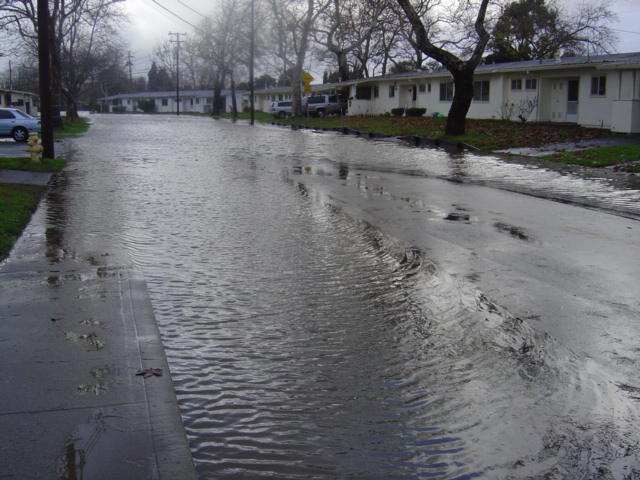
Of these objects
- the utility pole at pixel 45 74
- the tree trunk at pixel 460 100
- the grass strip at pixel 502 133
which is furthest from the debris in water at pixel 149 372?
the tree trunk at pixel 460 100

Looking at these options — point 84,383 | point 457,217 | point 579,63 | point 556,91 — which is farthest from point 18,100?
point 84,383

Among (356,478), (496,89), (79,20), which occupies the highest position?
(79,20)

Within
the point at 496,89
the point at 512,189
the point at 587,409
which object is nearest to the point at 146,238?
the point at 587,409

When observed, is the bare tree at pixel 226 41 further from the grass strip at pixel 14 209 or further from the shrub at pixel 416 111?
the grass strip at pixel 14 209

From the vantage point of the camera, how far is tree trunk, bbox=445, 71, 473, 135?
109ft

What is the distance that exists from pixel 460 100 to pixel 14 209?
24883mm

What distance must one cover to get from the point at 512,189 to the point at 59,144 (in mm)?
19901

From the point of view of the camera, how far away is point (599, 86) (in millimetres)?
35469

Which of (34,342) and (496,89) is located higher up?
(496,89)

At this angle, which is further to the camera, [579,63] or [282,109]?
[282,109]

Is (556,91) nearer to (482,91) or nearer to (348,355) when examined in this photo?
(482,91)

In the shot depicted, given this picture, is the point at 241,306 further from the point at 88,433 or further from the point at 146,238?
the point at 146,238

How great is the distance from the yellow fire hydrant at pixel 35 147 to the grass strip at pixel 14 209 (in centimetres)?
481

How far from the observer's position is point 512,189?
16547mm
